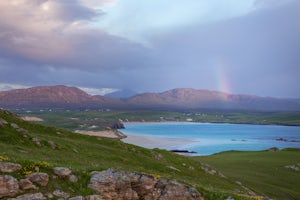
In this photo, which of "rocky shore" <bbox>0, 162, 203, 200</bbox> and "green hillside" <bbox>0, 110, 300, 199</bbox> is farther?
"green hillside" <bbox>0, 110, 300, 199</bbox>

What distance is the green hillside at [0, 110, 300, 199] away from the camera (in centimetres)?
2556

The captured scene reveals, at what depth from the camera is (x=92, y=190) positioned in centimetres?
2295

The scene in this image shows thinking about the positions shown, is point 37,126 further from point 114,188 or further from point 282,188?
point 282,188

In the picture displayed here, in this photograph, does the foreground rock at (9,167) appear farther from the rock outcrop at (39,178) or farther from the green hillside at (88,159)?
the rock outcrop at (39,178)

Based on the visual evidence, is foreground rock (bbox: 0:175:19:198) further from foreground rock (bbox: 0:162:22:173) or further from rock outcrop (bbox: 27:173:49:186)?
rock outcrop (bbox: 27:173:49:186)

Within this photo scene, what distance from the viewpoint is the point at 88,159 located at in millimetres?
40562

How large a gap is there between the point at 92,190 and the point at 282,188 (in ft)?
153

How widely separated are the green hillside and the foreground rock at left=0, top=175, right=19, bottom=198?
85cm

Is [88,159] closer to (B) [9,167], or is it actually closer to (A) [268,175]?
(B) [9,167]

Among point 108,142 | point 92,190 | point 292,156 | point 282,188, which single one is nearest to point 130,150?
point 108,142

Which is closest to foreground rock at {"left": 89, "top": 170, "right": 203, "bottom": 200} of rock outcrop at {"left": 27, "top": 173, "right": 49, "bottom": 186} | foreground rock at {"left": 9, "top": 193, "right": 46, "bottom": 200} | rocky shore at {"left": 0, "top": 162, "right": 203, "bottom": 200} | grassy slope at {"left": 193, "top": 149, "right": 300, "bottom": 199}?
rocky shore at {"left": 0, "top": 162, "right": 203, "bottom": 200}

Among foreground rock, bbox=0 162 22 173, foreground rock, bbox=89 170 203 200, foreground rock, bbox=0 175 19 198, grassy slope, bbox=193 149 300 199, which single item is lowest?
grassy slope, bbox=193 149 300 199

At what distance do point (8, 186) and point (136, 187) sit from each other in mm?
9737

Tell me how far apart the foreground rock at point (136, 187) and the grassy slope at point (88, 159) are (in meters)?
1.12
